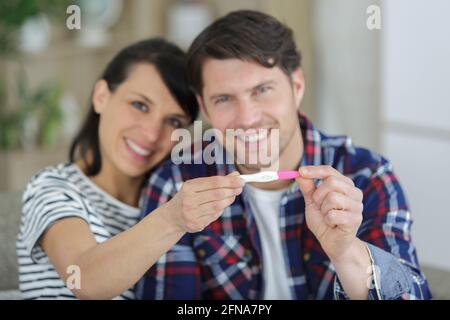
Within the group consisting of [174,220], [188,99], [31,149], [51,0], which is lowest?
[31,149]

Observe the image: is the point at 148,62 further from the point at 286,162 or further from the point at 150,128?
the point at 286,162

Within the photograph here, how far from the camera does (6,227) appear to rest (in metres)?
1.46

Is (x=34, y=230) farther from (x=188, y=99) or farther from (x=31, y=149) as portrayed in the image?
(x=31, y=149)

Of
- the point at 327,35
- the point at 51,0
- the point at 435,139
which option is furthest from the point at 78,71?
the point at 435,139

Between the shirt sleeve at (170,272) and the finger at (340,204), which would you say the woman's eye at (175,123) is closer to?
the shirt sleeve at (170,272)

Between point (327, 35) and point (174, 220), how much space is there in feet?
4.58

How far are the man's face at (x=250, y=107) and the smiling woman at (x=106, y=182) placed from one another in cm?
11

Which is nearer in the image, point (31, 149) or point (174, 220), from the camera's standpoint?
point (174, 220)

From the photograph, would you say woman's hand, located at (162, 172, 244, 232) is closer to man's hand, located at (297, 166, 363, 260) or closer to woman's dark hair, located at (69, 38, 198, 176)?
man's hand, located at (297, 166, 363, 260)

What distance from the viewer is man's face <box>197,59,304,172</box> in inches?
47.2

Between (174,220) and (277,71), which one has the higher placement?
(277,71)

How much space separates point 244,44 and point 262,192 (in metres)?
0.26
